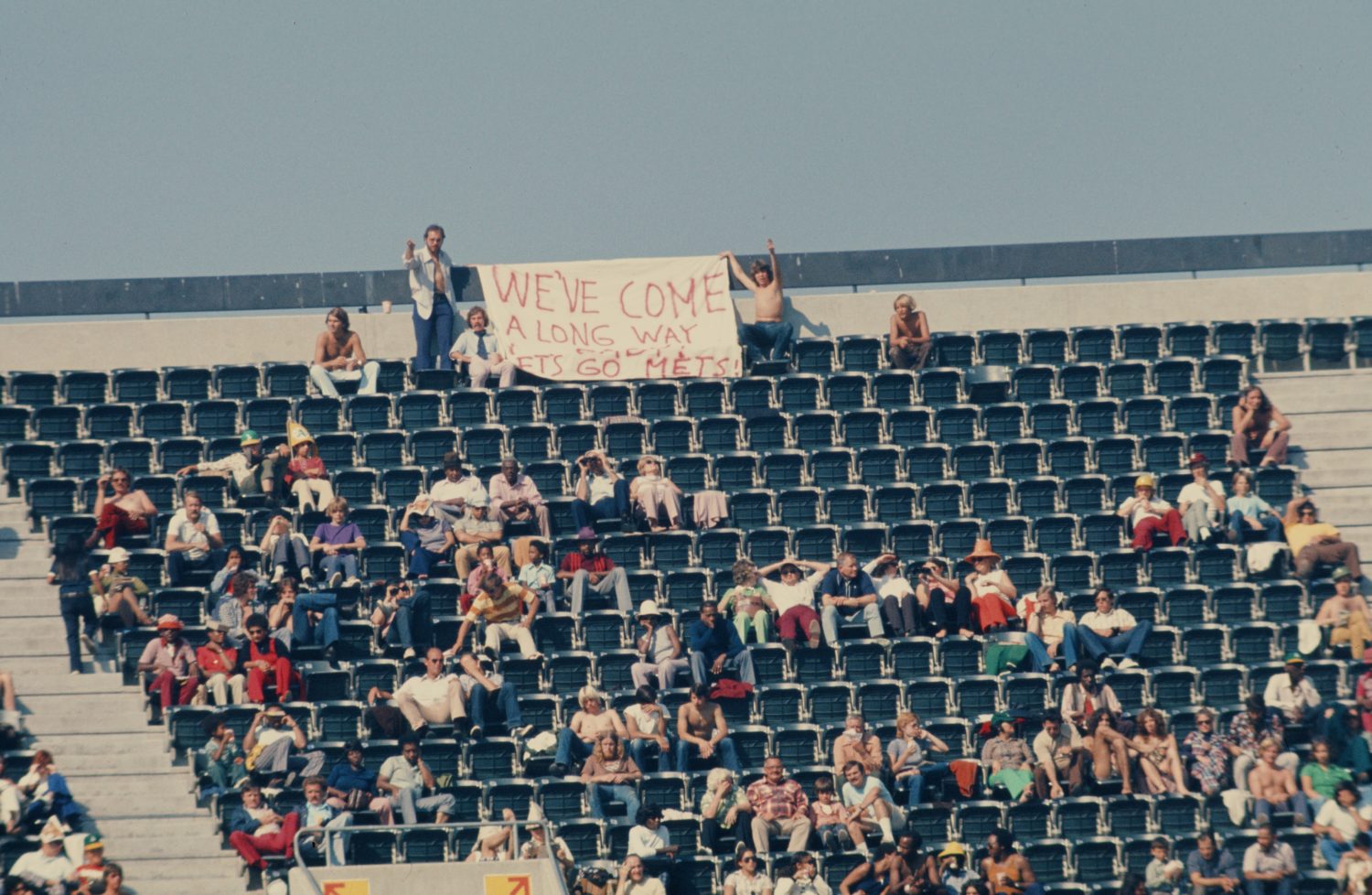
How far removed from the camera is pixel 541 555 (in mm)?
22812

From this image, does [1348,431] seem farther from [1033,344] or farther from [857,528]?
[857,528]

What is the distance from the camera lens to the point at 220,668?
21125mm

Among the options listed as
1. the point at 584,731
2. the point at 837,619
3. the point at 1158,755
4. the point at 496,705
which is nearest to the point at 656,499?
the point at 837,619

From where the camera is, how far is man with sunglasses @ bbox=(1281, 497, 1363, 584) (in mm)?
22922

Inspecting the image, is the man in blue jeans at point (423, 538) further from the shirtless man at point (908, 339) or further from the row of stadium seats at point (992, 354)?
the shirtless man at point (908, 339)

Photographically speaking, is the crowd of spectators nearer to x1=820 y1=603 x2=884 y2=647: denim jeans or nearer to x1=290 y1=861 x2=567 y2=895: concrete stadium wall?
x1=820 y1=603 x2=884 y2=647: denim jeans

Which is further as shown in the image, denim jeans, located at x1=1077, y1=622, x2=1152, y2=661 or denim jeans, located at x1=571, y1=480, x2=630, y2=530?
denim jeans, located at x1=571, y1=480, x2=630, y2=530

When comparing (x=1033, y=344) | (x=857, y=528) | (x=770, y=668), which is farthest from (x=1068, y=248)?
(x=770, y=668)

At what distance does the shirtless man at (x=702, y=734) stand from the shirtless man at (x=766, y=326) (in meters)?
5.98

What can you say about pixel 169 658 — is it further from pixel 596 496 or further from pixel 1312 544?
pixel 1312 544

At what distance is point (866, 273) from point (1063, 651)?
283 inches

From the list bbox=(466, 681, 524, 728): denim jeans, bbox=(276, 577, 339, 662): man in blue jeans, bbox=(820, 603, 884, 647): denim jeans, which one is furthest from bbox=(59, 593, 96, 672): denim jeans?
bbox=(820, 603, 884, 647): denim jeans

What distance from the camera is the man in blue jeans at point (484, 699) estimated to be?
20.9 m

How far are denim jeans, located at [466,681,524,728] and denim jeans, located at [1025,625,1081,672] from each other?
4797 mm
